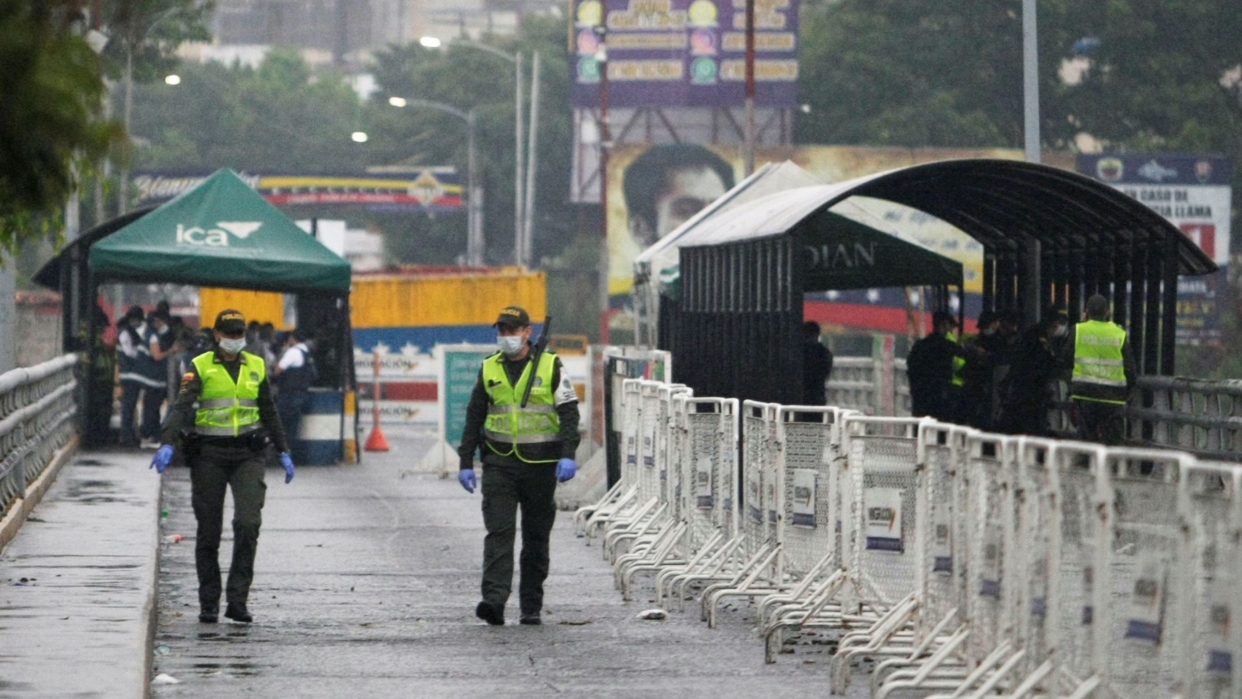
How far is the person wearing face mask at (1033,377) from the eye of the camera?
21.9 m

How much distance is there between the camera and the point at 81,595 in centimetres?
1183

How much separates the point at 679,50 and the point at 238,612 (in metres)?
57.7

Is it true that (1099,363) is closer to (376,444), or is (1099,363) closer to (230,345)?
(230,345)

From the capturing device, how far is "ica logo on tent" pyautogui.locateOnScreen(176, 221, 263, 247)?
25891 mm

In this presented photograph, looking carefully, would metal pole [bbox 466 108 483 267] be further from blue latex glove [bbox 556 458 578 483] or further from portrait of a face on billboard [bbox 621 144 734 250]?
blue latex glove [bbox 556 458 578 483]

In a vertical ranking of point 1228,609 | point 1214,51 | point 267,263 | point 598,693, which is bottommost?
point 598,693

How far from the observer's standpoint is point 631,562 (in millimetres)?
14258

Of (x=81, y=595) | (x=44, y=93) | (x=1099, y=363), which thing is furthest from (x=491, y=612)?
(x=1099, y=363)

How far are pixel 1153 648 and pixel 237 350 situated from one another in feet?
22.0

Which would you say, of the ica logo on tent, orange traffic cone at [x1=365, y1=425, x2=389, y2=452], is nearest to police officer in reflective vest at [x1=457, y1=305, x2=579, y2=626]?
the ica logo on tent

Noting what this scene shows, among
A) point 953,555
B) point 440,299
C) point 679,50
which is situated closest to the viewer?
point 953,555

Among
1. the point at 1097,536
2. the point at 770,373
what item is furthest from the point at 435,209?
the point at 1097,536

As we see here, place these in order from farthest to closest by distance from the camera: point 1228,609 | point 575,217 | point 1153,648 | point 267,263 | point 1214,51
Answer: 1. point 575,217
2. point 1214,51
3. point 267,263
4. point 1153,648
5. point 1228,609

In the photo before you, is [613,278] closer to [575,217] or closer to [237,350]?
[575,217]
